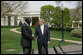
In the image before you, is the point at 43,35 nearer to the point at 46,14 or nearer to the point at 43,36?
the point at 43,36

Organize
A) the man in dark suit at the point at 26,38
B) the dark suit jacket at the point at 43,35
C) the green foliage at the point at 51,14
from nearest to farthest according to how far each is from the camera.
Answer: the man in dark suit at the point at 26,38, the dark suit jacket at the point at 43,35, the green foliage at the point at 51,14

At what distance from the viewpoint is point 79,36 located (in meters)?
26.0

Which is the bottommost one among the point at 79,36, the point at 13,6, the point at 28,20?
the point at 79,36

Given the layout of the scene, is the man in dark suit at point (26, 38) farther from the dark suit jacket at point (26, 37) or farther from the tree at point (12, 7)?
the tree at point (12, 7)

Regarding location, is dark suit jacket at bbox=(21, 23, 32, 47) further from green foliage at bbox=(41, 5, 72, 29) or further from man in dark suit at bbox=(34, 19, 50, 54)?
green foliage at bbox=(41, 5, 72, 29)

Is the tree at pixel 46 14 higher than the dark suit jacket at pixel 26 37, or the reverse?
the tree at pixel 46 14

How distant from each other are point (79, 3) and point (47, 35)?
2086cm

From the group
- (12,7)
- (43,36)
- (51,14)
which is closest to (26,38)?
(43,36)

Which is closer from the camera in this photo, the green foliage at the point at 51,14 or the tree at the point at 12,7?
the green foliage at the point at 51,14

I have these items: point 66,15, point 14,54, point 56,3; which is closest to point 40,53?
point 14,54

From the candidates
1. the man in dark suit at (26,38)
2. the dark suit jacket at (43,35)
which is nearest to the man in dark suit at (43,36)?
the dark suit jacket at (43,35)

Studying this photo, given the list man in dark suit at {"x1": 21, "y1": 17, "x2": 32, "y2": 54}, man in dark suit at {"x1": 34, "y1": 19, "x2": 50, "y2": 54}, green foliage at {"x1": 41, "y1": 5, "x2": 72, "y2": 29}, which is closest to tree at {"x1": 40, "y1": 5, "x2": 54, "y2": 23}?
green foliage at {"x1": 41, "y1": 5, "x2": 72, "y2": 29}

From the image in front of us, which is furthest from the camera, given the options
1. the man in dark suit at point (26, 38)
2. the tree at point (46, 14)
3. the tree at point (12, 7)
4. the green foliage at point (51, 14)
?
the tree at point (12, 7)

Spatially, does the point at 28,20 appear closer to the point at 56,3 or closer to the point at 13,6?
the point at 13,6
